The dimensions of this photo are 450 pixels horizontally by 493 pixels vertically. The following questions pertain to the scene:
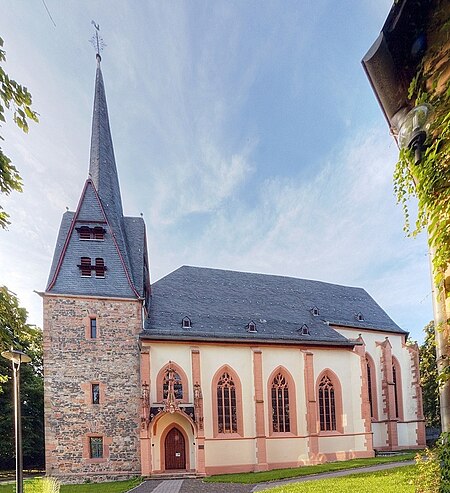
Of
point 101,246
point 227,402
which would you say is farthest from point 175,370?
point 101,246

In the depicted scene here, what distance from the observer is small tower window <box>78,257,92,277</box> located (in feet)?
70.3

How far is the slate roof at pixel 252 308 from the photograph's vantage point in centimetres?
2284

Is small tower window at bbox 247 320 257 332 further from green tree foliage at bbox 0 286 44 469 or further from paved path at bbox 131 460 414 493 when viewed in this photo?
green tree foliage at bbox 0 286 44 469

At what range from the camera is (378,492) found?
1108 centimetres

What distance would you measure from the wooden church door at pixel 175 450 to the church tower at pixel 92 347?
1.69 meters

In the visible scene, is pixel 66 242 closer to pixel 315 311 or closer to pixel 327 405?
pixel 315 311

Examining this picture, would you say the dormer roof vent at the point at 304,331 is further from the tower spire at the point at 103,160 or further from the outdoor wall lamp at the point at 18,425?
the outdoor wall lamp at the point at 18,425

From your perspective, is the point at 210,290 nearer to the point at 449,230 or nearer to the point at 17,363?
the point at 17,363

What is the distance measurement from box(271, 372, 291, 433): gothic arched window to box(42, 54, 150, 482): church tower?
7.02 m

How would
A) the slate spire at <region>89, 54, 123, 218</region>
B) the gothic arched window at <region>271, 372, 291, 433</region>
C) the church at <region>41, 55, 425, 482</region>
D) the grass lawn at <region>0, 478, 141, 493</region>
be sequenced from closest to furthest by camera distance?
the grass lawn at <region>0, 478, 141, 493</region> → the church at <region>41, 55, 425, 482</region> → the gothic arched window at <region>271, 372, 291, 433</region> → the slate spire at <region>89, 54, 123, 218</region>

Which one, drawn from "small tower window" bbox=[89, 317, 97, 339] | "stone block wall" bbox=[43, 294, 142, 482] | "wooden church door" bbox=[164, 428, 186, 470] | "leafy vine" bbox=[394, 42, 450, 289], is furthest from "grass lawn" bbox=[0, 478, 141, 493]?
"leafy vine" bbox=[394, 42, 450, 289]

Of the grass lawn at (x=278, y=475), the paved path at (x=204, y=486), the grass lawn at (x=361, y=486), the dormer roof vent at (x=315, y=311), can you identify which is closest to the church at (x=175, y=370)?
the dormer roof vent at (x=315, y=311)

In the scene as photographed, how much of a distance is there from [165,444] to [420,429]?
55.3ft

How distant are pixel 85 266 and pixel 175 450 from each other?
9743 millimetres
